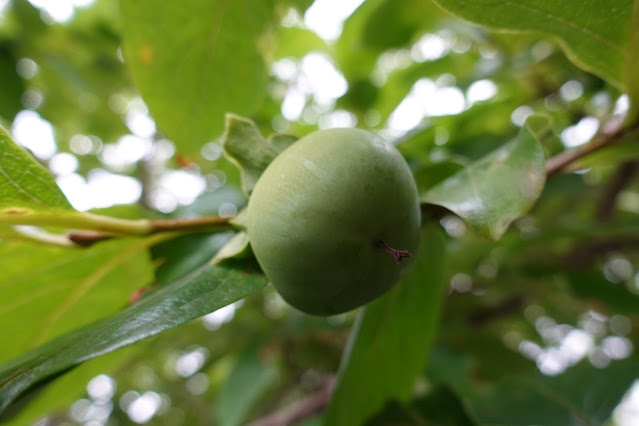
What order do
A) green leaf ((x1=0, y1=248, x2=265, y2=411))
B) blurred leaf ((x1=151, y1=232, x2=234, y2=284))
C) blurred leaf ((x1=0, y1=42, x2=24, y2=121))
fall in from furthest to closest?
blurred leaf ((x1=0, y1=42, x2=24, y2=121)) < blurred leaf ((x1=151, y1=232, x2=234, y2=284)) < green leaf ((x1=0, y1=248, x2=265, y2=411))

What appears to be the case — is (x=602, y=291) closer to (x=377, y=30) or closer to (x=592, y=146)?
(x=592, y=146)

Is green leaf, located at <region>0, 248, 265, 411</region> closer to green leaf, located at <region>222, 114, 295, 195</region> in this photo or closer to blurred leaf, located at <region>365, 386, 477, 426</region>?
green leaf, located at <region>222, 114, 295, 195</region>

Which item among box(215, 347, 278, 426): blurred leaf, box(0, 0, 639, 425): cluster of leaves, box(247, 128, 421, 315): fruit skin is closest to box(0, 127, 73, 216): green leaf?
box(0, 0, 639, 425): cluster of leaves

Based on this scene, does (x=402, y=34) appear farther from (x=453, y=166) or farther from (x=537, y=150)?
(x=537, y=150)

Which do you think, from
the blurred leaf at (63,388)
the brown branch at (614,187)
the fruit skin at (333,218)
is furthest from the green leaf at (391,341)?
the brown branch at (614,187)

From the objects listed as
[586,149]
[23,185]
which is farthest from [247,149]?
[586,149]

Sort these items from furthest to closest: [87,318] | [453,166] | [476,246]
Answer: [476,246] → [87,318] → [453,166]

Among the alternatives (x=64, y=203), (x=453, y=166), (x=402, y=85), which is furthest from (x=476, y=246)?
(x=64, y=203)
